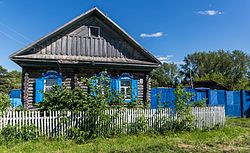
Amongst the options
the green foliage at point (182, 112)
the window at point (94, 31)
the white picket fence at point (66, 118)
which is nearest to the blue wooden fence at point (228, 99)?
the window at point (94, 31)

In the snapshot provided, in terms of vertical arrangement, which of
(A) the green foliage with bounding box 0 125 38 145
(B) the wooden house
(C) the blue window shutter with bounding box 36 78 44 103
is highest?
(B) the wooden house

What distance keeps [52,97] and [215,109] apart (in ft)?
23.6

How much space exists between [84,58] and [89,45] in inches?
36.9

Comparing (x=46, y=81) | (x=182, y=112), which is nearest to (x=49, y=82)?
(x=46, y=81)

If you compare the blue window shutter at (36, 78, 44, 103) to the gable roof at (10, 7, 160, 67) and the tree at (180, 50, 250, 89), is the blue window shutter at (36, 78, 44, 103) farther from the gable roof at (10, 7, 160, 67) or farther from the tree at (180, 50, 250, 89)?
the tree at (180, 50, 250, 89)

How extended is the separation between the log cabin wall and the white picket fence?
150 inches

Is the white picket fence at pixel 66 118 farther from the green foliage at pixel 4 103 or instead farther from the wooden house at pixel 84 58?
the wooden house at pixel 84 58

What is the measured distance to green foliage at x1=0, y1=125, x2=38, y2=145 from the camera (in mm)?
8023

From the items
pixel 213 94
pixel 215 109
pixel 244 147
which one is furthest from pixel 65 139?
pixel 213 94

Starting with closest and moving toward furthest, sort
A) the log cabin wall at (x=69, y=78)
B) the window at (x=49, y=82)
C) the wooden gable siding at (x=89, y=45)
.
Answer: the log cabin wall at (x=69, y=78) < the window at (x=49, y=82) < the wooden gable siding at (x=89, y=45)

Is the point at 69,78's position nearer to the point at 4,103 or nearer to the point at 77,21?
the point at 77,21

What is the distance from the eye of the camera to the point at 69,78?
1350cm

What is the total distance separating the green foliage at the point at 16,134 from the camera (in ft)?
26.3

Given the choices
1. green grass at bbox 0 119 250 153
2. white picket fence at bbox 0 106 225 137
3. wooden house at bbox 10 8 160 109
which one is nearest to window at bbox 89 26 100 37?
wooden house at bbox 10 8 160 109
